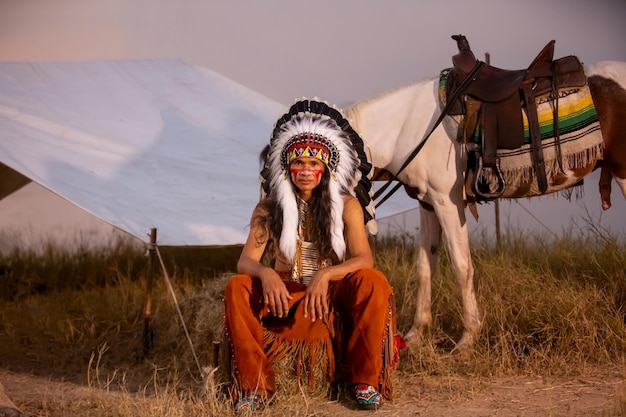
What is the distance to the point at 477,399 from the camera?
391 cm

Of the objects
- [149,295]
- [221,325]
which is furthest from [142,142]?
[221,325]

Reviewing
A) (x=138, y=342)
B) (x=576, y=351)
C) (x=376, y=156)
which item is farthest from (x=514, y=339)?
(x=138, y=342)

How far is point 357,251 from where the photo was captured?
3789 millimetres

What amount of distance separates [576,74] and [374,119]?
1170mm

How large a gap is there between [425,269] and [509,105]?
114 centimetres

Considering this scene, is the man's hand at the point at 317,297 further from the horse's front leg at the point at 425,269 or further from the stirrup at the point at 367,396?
the horse's front leg at the point at 425,269

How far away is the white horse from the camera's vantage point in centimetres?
466

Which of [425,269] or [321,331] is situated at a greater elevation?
[425,269]

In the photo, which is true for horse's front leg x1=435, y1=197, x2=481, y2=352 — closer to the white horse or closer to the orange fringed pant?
the white horse

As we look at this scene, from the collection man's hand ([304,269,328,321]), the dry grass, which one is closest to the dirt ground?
the dry grass

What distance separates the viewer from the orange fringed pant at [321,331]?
3619 mm

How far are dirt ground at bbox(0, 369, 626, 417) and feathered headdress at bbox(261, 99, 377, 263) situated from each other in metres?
0.72

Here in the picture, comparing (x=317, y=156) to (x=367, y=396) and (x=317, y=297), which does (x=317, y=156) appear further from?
(x=367, y=396)

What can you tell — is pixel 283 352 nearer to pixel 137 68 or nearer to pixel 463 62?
pixel 463 62
